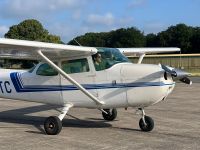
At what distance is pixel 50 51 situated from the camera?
1032cm

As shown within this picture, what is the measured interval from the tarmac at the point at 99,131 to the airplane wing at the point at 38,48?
6.32 feet

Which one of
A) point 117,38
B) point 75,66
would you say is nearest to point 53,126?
point 75,66

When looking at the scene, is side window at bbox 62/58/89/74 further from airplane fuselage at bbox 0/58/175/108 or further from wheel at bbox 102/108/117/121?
wheel at bbox 102/108/117/121

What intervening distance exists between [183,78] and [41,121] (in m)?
4.69

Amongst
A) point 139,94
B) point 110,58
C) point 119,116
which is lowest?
point 119,116

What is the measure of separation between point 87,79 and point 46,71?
4.30 feet

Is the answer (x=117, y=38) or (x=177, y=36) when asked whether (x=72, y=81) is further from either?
(x=117, y=38)

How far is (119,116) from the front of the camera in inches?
517

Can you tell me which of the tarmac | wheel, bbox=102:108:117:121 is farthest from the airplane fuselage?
wheel, bbox=102:108:117:121

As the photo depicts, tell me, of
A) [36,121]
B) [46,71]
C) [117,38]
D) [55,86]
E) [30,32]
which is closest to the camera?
[55,86]

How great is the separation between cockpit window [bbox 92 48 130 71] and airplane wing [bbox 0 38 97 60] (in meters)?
0.20

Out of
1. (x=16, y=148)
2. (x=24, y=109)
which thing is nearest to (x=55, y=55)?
(x=16, y=148)

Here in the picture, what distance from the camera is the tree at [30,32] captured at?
88.2 m

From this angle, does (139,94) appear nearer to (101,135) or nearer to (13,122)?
(101,135)
